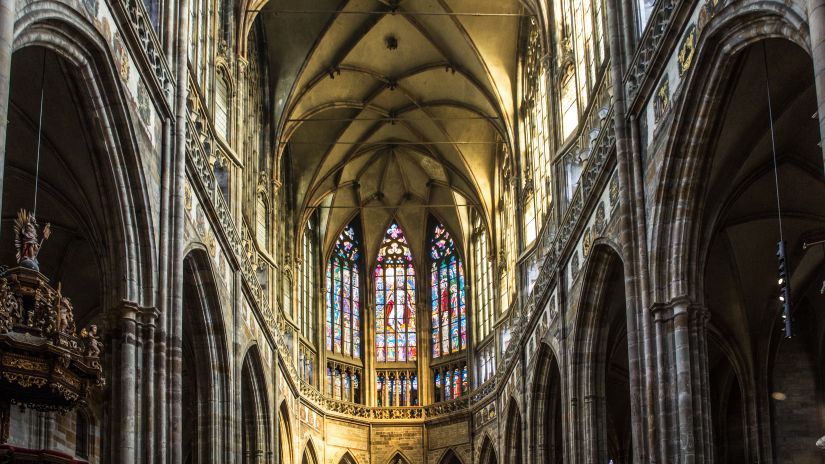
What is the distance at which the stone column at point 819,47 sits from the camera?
44.0 feet

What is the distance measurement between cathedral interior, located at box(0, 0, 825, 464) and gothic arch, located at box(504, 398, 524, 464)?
2.9 inches

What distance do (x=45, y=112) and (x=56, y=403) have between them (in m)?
5.85

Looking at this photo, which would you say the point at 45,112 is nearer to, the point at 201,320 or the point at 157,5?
the point at 157,5

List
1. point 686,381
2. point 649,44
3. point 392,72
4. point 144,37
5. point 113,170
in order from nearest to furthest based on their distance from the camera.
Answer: point 113,170 → point 686,381 → point 144,37 → point 649,44 → point 392,72

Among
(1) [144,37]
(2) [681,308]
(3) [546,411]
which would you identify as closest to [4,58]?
(1) [144,37]

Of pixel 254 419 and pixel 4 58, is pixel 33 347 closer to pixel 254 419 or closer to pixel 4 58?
pixel 4 58

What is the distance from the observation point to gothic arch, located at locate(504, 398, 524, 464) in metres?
40.9

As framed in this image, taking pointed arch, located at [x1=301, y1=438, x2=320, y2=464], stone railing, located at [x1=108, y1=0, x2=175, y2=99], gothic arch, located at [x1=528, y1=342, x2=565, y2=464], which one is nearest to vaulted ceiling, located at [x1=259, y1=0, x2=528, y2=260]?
pointed arch, located at [x1=301, y1=438, x2=320, y2=464]

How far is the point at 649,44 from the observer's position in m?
23.0

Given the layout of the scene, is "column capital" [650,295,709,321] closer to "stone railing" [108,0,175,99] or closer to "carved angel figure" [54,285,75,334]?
"stone railing" [108,0,175,99]

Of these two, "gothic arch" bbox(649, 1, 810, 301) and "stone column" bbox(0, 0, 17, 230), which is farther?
"gothic arch" bbox(649, 1, 810, 301)

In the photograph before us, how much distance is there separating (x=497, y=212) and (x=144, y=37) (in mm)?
28762

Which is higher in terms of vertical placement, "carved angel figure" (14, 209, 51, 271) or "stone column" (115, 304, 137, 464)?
Result: "carved angel figure" (14, 209, 51, 271)

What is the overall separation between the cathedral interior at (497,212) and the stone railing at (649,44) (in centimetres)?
11
